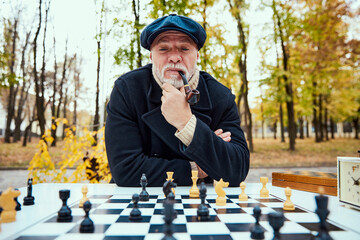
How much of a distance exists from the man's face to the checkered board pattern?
1021 mm

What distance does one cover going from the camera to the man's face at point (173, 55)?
195cm

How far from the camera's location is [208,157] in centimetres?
169

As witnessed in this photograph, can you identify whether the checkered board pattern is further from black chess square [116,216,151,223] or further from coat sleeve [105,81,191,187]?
coat sleeve [105,81,191,187]

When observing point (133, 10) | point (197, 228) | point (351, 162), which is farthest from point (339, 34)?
point (197, 228)

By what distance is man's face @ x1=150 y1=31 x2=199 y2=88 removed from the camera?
6.39ft

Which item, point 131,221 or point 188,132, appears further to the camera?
point 188,132

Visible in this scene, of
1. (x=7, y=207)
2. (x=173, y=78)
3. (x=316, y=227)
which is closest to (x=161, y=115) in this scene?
(x=173, y=78)

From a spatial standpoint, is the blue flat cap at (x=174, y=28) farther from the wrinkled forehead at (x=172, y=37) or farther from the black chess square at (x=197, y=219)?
the black chess square at (x=197, y=219)

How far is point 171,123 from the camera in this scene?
68.4 inches

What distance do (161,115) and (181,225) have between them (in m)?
1.17

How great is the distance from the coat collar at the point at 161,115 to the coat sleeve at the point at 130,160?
139 mm

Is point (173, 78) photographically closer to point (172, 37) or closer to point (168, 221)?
point (172, 37)

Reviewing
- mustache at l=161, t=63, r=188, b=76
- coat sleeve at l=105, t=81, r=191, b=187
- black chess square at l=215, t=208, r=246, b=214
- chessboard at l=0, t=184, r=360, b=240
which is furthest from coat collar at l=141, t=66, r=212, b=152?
black chess square at l=215, t=208, r=246, b=214

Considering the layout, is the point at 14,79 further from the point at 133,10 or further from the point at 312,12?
the point at 312,12
